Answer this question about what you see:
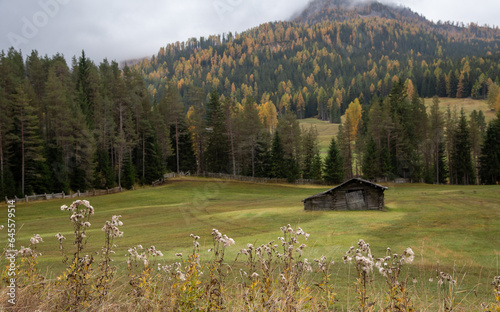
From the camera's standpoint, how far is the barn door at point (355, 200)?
3272 centimetres

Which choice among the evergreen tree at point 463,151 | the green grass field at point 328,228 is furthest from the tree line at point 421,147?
the green grass field at point 328,228

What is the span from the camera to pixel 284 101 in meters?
179

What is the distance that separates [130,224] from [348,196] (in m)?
21.3

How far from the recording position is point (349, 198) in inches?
1310

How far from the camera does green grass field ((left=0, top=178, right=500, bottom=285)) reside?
626 inches

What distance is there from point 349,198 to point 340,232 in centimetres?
1224

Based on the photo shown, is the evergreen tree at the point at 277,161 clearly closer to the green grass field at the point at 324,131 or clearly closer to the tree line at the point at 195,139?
the tree line at the point at 195,139

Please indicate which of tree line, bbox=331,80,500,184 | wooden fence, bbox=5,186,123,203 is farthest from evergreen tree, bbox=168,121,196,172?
tree line, bbox=331,80,500,184

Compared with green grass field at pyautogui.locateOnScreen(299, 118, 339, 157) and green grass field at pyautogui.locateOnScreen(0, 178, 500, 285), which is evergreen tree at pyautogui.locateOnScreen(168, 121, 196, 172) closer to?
green grass field at pyautogui.locateOnScreen(0, 178, 500, 285)

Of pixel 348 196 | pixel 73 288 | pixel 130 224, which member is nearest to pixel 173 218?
pixel 130 224

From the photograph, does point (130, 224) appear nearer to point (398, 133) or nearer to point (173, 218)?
point (173, 218)

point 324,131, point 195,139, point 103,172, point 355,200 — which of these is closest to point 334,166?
point 195,139

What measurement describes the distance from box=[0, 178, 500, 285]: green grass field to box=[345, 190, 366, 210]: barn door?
225cm

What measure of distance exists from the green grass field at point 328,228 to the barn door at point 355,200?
225cm
